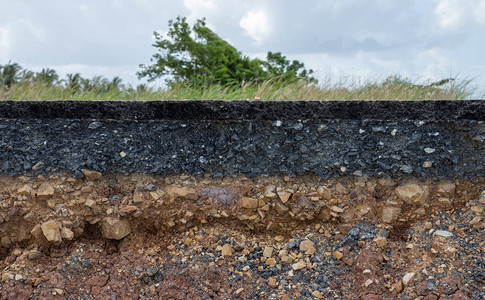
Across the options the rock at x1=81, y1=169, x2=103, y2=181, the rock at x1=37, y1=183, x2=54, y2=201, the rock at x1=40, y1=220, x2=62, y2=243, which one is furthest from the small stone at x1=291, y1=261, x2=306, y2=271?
the rock at x1=37, y1=183, x2=54, y2=201

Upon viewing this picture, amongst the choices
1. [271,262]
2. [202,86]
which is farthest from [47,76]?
[271,262]

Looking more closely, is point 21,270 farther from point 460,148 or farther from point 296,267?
point 460,148

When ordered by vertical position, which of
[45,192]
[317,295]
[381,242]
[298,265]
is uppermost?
[45,192]

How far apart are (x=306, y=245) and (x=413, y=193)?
2.33 ft

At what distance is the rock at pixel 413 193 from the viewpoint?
8.39 ft

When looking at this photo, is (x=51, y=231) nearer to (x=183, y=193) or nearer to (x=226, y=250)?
(x=183, y=193)

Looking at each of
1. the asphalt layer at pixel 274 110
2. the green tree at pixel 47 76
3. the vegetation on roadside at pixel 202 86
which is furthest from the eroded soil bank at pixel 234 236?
A: the green tree at pixel 47 76

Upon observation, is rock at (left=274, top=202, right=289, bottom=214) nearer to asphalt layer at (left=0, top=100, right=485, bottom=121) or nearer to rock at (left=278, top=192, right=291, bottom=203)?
rock at (left=278, top=192, right=291, bottom=203)

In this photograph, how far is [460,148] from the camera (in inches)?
101

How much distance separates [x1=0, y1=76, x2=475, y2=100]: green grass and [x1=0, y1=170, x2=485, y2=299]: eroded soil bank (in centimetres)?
201

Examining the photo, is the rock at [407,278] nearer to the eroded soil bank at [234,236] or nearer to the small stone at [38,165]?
the eroded soil bank at [234,236]

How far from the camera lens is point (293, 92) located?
4.76m

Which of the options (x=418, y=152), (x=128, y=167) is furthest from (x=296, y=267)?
(x=128, y=167)

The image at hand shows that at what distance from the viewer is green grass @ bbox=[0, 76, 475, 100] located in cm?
464
